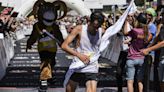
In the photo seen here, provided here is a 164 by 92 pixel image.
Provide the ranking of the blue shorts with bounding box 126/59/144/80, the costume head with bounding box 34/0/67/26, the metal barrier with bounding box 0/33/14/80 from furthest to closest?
1. the metal barrier with bounding box 0/33/14/80
2. the costume head with bounding box 34/0/67/26
3. the blue shorts with bounding box 126/59/144/80

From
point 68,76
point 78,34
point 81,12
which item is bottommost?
point 81,12

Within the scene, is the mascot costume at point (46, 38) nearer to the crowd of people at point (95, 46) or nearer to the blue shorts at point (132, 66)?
the crowd of people at point (95, 46)

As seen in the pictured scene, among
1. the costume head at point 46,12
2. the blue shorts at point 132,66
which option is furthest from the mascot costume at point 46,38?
the blue shorts at point 132,66

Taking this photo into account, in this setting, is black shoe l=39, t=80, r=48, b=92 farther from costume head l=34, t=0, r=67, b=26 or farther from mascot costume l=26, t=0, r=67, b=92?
costume head l=34, t=0, r=67, b=26

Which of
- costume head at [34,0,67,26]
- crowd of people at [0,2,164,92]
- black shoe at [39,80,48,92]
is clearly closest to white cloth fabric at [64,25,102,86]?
crowd of people at [0,2,164,92]

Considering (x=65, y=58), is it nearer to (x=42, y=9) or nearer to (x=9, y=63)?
(x=9, y=63)

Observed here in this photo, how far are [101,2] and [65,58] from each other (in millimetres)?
7921

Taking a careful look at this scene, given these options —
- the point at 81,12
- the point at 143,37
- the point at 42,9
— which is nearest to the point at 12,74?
the point at 42,9

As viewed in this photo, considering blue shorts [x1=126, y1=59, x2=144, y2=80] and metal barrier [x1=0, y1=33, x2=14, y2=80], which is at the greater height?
blue shorts [x1=126, y1=59, x2=144, y2=80]

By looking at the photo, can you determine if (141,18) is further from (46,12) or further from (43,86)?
(43,86)

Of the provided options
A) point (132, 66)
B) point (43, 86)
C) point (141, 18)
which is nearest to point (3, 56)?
point (43, 86)

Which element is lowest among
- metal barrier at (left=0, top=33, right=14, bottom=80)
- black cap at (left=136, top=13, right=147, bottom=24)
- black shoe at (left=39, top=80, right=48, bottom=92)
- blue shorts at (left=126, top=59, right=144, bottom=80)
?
metal barrier at (left=0, top=33, right=14, bottom=80)

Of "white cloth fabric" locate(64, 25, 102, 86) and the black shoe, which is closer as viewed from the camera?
"white cloth fabric" locate(64, 25, 102, 86)

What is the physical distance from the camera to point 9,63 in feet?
53.6
